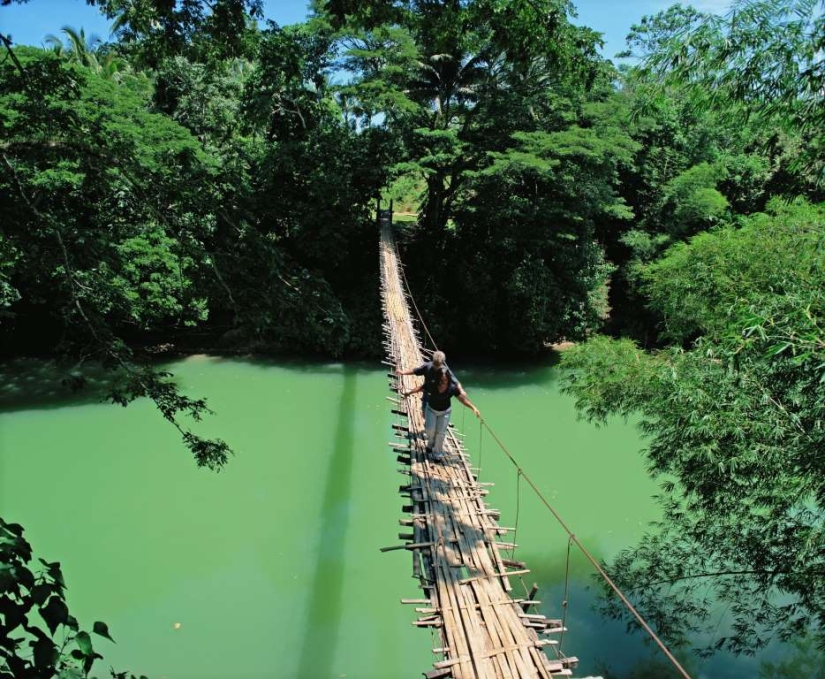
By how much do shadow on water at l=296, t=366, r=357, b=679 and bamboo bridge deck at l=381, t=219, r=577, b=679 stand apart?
4.10 ft

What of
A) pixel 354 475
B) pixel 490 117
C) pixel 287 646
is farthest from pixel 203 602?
pixel 490 117

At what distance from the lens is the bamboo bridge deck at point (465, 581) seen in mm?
2041

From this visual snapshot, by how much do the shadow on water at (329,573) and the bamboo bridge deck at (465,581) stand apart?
1251mm

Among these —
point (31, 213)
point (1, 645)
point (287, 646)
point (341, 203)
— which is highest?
point (341, 203)

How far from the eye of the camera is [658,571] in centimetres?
396

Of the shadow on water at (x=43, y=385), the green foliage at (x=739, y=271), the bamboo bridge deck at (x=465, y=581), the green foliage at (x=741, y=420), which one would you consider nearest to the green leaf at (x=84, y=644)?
the bamboo bridge deck at (x=465, y=581)

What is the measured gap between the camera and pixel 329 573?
4.40 metres

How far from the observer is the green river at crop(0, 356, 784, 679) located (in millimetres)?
3785

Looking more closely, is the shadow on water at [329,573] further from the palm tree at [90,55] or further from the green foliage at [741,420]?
the palm tree at [90,55]

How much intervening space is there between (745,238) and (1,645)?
473 centimetres

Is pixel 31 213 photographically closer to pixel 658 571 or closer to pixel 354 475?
pixel 354 475

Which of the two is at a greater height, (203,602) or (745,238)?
(745,238)

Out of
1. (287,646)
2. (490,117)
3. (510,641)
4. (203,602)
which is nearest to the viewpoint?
(510,641)

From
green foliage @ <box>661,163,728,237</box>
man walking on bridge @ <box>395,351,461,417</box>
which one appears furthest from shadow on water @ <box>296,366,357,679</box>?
green foliage @ <box>661,163,728,237</box>
